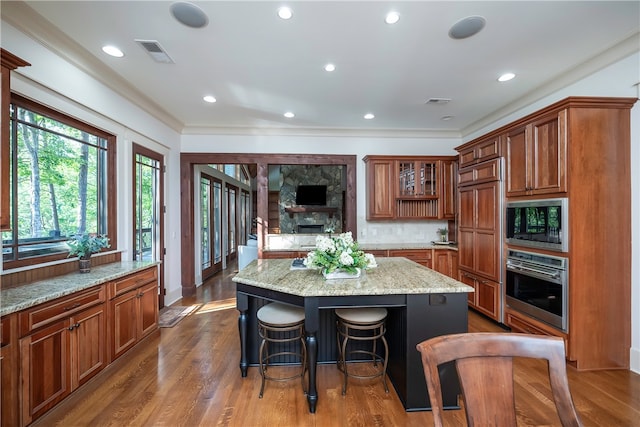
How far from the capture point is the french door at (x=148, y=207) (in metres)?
3.71

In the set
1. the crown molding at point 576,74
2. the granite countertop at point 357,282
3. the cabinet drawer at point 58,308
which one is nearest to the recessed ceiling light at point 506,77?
the crown molding at point 576,74

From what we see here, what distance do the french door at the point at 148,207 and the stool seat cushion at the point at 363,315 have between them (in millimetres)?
2943

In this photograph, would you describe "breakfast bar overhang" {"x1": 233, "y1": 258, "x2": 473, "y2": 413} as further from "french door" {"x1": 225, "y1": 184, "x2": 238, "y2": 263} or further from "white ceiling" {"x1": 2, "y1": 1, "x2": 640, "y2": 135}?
"french door" {"x1": 225, "y1": 184, "x2": 238, "y2": 263}

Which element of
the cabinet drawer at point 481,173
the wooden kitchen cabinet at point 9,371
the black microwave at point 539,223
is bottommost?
the wooden kitchen cabinet at point 9,371

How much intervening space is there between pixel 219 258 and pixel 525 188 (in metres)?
6.36

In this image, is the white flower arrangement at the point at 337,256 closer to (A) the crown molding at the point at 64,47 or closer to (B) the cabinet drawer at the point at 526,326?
(B) the cabinet drawer at the point at 526,326

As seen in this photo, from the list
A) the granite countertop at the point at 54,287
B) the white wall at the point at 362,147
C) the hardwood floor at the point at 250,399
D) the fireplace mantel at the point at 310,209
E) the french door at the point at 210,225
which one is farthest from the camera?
the fireplace mantel at the point at 310,209

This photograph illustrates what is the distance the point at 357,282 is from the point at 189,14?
2.39m

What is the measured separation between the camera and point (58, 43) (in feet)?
7.90

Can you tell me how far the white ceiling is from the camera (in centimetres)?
209

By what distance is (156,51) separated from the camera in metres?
2.61

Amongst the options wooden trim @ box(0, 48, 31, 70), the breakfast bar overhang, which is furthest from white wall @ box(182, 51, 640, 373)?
wooden trim @ box(0, 48, 31, 70)

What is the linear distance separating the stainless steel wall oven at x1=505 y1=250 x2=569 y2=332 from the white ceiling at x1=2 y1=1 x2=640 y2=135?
196 cm

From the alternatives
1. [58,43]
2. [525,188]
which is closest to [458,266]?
[525,188]
